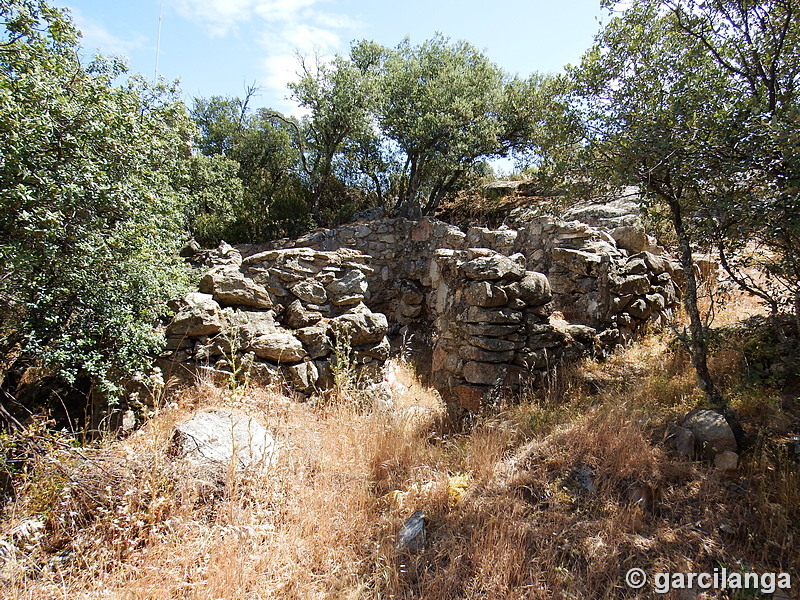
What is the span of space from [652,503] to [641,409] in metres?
1.16

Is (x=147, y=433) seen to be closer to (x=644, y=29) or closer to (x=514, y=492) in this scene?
(x=514, y=492)

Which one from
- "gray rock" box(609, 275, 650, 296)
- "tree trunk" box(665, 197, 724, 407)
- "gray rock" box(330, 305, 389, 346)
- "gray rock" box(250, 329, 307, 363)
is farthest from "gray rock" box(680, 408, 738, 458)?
"gray rock" box(250, 329, 307, 363)

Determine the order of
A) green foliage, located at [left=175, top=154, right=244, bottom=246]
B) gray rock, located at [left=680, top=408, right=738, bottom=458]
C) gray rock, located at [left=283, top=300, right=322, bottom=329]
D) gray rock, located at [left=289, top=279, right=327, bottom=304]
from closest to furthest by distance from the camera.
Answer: gray rock, located at [left=680, top=408, right=738, bottom=458] → gray rock, located at [left=283, top=300, right=322, bottom=329] → gray rock, located at [left=289, top=279, right=327, bottom=304] → green foliage, located at [left=175, top=154, right=244, bottom=246]

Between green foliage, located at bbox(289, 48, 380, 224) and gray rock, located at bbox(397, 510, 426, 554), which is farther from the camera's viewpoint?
green foliage, located at bbox(289, 48, 380, 224)

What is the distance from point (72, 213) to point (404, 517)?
4.21 m

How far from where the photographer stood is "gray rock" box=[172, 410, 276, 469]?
295 cm

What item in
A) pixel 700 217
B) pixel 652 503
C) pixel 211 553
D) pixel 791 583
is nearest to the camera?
pixel 791 583

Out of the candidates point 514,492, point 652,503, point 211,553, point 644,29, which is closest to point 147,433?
point 211,553

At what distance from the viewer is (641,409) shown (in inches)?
147

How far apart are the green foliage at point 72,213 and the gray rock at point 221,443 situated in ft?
4.43

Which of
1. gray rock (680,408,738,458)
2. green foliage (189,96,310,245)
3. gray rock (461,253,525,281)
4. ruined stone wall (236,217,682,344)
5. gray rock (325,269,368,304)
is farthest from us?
green foliage (189,96,310,245)

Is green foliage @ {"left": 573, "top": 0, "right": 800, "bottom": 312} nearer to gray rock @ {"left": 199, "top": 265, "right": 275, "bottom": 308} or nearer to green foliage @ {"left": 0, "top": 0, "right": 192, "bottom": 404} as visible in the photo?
gray rock @ {"left": 199, "top": 265, "right": 275, "bottom": 308}

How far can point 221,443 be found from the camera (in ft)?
10.3

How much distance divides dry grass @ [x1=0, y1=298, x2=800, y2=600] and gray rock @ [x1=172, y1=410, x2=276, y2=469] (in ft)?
0.35
